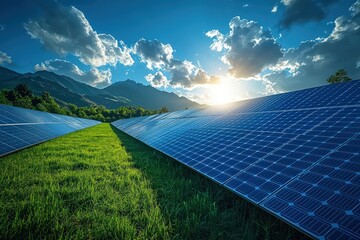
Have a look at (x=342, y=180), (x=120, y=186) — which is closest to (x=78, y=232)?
(x=120, y=186)

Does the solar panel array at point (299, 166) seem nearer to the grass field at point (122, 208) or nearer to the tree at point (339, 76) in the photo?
the grass field at point (122, 208)

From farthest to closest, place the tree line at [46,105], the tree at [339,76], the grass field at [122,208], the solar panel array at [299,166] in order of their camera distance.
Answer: the tree line at [46,105] → the tree at [339,76] → the grass field at [122,208] → the solar panel array at [299,166]

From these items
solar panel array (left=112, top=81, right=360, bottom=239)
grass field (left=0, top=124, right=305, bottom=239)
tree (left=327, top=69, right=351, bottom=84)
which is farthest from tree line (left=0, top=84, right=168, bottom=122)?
tree (left=327, top=69, right=351, bottom=84)

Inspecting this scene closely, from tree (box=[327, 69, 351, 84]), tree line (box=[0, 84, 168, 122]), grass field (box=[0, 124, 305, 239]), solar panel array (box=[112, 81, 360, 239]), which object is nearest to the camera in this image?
solar panel array (box=[112, 81, 360, 239])

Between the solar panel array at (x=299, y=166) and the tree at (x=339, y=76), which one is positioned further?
the tree at (x=339, y=76)

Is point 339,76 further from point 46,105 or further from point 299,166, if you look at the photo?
point 46,105

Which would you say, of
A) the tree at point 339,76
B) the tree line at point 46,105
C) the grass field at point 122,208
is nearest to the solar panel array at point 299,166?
the grass field at point 122,208

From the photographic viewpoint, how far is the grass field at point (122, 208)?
3270 millimetres

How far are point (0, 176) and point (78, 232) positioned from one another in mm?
4173

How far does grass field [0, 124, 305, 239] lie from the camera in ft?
10.7

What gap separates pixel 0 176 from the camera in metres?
5.54

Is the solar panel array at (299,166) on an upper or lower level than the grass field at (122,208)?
upper

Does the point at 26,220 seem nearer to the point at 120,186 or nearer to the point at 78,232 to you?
the point at 78,232

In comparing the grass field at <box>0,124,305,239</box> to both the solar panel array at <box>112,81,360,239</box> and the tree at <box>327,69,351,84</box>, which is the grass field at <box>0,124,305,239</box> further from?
the tree at <box>327,69,351,84</box>
